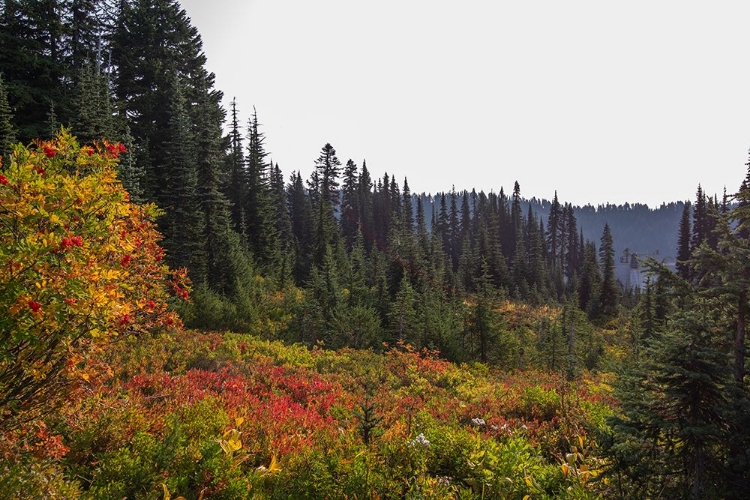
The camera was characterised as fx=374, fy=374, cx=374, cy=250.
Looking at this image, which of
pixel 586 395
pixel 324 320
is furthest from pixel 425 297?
pixel 586 395

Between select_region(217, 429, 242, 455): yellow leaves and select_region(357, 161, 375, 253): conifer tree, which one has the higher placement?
select_region(357, 161, 375, 253): conifer tree

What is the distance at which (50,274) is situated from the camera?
12.7 ft

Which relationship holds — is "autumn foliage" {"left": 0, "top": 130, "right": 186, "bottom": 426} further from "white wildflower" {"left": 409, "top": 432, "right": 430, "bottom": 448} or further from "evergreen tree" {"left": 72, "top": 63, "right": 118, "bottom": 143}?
"evergreen tree" {"left": 72, "top": 63, "right": 118, "bottom": 143}

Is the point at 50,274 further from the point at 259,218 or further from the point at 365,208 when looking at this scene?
the point at 365,208

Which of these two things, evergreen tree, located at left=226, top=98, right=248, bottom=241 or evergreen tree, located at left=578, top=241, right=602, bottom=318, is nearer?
evergreen tree, located at left=226, top=98, right=248, bottom=241

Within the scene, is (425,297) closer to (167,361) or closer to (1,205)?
(167,361)

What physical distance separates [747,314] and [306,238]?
156 feet

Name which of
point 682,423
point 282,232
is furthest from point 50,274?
point 282,232

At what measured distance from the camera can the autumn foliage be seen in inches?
149

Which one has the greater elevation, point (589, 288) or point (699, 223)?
point (699, 223)

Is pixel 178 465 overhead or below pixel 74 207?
below

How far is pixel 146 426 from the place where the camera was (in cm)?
628

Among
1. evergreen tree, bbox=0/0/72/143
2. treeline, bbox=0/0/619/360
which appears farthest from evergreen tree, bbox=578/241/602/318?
evergreen tree, bbox=0/0/72/143

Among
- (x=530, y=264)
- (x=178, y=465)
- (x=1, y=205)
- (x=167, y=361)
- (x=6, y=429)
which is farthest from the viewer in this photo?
(x=530, y=264)
